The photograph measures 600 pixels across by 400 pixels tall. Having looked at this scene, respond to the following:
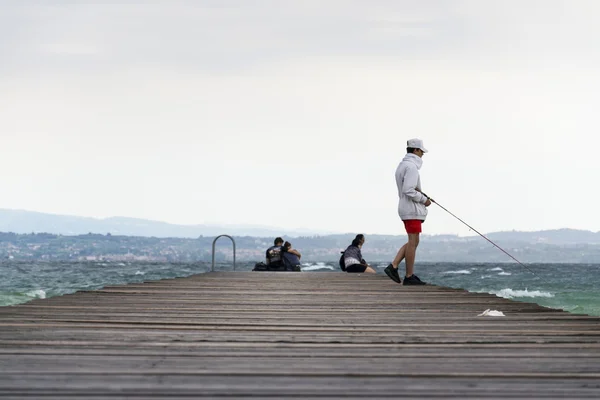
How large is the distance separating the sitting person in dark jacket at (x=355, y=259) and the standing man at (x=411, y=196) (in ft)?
18.4

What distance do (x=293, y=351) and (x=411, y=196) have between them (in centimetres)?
533

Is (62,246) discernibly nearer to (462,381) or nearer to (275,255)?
(275,255)

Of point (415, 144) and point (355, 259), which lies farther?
point (355, 259)

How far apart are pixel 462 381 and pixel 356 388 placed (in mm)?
433

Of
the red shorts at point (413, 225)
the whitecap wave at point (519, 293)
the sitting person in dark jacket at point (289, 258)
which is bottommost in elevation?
the whitecap wave at point (519, 293)

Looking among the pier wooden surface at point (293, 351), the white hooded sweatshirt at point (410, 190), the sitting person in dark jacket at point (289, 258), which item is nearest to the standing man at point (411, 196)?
the white hooded sweatshirt at point (410, 190)

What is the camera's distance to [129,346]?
440 cm

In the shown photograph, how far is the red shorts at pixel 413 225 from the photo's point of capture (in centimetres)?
962

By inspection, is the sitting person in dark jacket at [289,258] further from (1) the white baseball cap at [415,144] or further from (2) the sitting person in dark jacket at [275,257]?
(1) the white baseball cap at [415,144]

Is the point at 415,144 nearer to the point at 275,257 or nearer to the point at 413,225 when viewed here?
the point at 413,225

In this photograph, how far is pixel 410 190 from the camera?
9.44 meters

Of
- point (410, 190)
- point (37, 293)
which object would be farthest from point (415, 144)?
point (37, 293)

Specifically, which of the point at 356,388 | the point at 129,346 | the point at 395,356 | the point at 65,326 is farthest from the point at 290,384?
the point at 65,326

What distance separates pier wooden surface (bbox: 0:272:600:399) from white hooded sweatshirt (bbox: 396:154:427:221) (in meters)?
2.32
